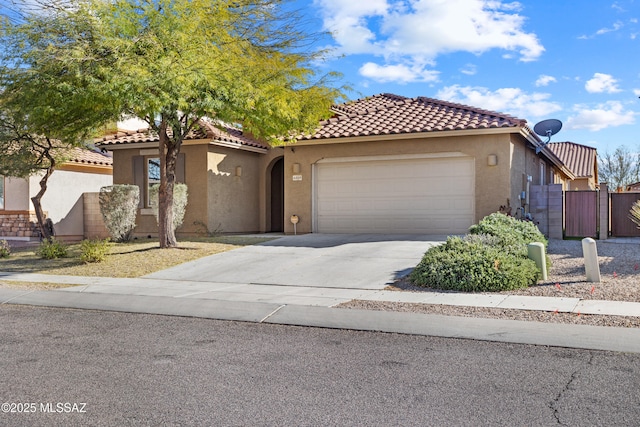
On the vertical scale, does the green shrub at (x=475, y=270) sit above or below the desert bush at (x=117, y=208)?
below

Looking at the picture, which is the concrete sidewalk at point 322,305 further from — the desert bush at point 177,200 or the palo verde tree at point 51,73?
the desert bush at point 177,200

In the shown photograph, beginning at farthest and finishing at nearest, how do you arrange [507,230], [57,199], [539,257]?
[57,199] → [507,230] → [539,257]

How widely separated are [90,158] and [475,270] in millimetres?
17983

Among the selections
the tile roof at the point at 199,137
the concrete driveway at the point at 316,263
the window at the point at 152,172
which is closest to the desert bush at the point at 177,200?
the window at the point at 152,172

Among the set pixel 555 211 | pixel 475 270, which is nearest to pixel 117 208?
pixel 475 270

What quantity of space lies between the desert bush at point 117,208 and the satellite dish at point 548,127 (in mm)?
13185

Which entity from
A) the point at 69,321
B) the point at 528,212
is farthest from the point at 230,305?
the point at 528,212

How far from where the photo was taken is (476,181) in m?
17.3

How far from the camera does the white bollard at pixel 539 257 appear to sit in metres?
10.8

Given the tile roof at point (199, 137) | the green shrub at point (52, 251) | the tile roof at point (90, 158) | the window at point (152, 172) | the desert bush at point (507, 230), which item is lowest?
the green shrub at point (52, 251)

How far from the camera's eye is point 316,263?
13.3m

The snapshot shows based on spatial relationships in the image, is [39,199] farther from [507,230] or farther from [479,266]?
[479,266]

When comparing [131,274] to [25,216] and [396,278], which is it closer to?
[396,278]

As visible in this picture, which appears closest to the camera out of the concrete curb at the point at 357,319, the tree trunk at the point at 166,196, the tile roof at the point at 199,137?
the concrete curb at the point at 357,319
